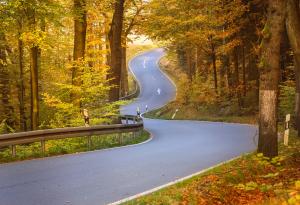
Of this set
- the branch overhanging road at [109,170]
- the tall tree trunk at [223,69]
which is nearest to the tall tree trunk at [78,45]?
the branch overhanging road at [109,170]

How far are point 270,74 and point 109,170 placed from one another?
471 centimetres

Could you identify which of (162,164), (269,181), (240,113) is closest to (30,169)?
(162,164)

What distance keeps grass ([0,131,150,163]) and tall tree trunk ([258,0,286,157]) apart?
6.55 metres

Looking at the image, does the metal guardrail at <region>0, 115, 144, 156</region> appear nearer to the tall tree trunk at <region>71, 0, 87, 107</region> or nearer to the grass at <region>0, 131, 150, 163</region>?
the grass at <region>0, 131, 150, 163</region>

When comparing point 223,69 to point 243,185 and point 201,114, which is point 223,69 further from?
point 243,185

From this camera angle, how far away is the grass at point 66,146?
1413 cm

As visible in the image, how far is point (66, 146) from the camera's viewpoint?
52.2ft

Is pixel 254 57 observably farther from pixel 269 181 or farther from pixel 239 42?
pixel 269 181

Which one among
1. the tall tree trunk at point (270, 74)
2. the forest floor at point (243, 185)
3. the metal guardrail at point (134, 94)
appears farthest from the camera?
the metal guardrail at point (134, 94)

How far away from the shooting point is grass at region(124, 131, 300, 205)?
28.0ft

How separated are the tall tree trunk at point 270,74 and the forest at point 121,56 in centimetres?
2

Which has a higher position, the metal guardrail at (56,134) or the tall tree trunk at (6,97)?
the tall tree trunk at (6,97)

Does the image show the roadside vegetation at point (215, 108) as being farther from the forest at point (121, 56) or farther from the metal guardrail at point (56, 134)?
the metal guardrail at point (56, 134)

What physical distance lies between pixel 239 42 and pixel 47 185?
25672mm
